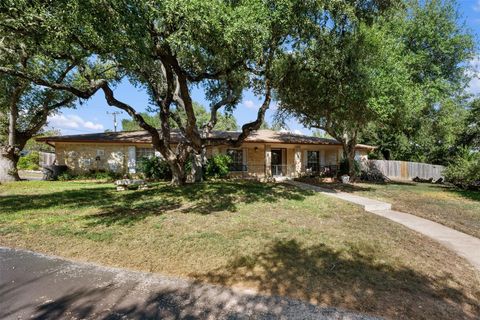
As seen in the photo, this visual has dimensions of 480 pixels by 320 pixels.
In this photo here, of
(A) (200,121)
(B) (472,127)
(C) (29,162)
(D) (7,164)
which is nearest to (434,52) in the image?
(B) (472,127)

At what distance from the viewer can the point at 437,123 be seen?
1834 cm

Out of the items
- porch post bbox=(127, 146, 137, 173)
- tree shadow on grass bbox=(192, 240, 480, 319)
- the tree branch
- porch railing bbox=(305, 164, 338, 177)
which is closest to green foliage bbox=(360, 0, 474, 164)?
porch railing bbox=(305, 164, 338, 177)

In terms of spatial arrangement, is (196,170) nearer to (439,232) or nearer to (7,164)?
(439,232)

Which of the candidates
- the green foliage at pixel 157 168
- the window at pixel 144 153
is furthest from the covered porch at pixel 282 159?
the window at pixel 144 153

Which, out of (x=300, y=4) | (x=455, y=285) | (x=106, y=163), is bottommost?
(x=455, y=285)

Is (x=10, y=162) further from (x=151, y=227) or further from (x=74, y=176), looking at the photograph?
(x=151, y=227)

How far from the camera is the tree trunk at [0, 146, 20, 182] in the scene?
618 inches

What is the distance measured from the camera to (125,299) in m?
3.38

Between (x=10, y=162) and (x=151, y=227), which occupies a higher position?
(x=10, y=162)

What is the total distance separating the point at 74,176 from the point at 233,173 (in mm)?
10117

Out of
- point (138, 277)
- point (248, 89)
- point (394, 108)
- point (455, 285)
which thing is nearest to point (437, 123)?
point (394, 108)

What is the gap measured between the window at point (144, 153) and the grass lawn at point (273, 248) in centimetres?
1000

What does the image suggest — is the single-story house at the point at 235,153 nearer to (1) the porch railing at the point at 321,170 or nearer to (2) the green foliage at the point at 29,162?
(1) the porch railing at the point at 321,170

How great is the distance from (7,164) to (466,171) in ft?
82.0
